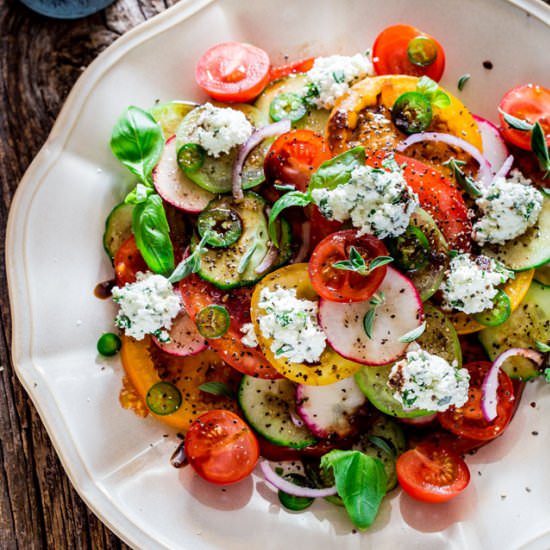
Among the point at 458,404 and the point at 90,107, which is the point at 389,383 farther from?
the point at 90,107

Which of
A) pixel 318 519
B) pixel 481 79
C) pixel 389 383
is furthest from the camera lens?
pixel 481 79

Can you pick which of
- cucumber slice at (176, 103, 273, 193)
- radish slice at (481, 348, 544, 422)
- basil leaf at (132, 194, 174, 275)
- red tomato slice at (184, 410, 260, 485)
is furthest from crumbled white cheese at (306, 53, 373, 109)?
red tomato slice at (184, 410, 260, 485)

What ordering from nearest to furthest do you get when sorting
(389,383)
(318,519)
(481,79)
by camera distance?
(389,383), (318,519), (481,79)

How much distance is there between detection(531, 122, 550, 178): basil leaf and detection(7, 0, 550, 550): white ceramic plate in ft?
1.09

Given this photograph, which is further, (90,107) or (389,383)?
(90,107)

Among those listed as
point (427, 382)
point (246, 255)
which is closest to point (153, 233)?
point (246, 255)

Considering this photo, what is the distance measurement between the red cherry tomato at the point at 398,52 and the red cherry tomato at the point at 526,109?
12.6 inches

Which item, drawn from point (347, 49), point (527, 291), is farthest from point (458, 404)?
point (347, 49)

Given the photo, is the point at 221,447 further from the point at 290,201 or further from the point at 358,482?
the point at 290,201

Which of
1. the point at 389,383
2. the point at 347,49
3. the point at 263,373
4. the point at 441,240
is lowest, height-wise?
the point at 263,373

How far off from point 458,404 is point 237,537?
0.91 m

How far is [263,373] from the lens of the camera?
2.62 m

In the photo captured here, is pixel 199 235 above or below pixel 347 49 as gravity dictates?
below

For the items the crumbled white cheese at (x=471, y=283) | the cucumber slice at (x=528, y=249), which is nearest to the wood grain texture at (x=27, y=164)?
the crumbled white cheese at (x=471, y=283)
